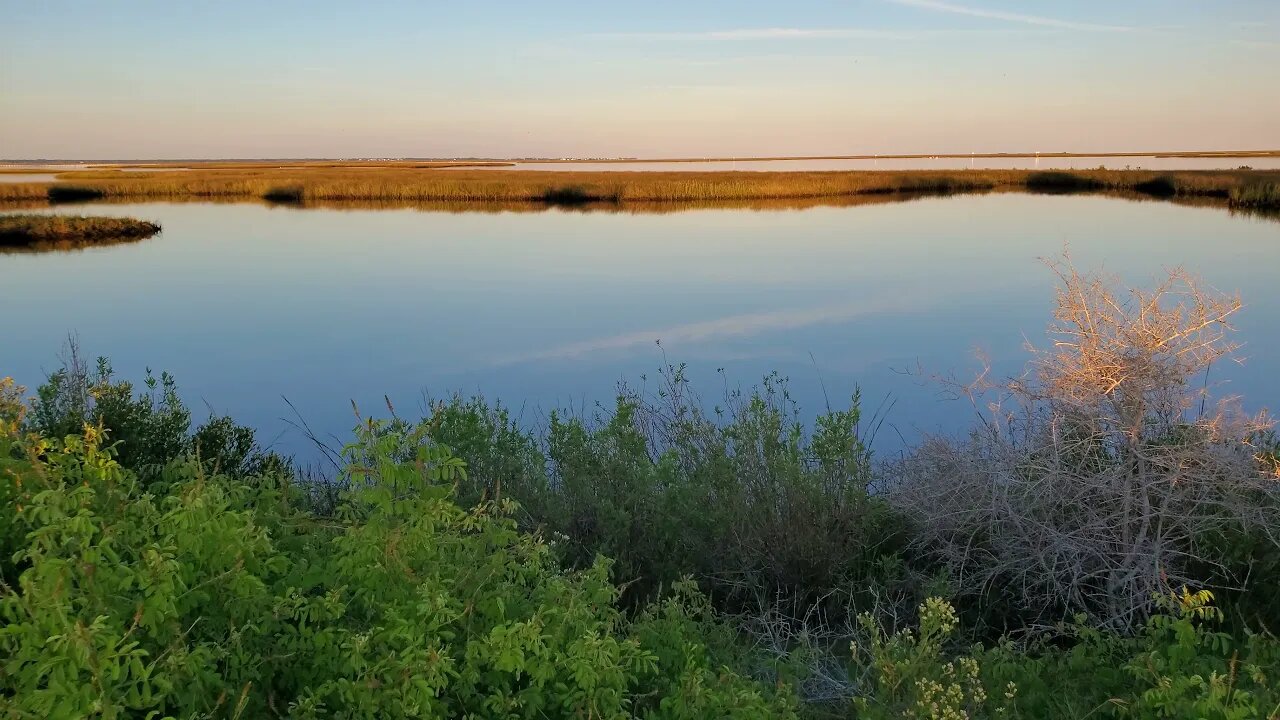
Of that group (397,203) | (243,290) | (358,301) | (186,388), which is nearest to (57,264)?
(243,290)

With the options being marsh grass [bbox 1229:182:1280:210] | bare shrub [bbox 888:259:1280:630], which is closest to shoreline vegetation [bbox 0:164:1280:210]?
marsh grass [bbox 1229:182:1280:210]

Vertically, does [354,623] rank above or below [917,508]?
above

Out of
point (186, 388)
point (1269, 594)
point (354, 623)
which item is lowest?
point (186, 388)

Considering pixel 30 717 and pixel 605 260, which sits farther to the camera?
pixel 605 260

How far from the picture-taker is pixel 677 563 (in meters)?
6.57

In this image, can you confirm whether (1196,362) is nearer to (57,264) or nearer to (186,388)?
(186,388)

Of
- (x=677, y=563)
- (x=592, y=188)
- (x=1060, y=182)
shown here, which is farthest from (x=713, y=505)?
(x=1060, y=182)

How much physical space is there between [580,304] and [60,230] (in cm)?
2338

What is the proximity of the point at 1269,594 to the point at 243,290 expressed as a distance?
86.9ft

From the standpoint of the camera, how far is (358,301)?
25391 mm

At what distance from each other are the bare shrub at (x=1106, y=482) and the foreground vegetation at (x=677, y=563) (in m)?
0.03

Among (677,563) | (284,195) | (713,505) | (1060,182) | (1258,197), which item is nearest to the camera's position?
(677,563)

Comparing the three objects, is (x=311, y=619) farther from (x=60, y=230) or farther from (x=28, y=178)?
(x=28, y=178)

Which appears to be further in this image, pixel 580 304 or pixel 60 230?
pixel 60 230
